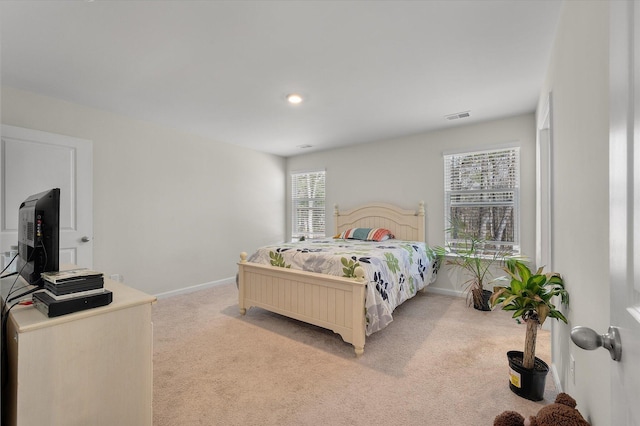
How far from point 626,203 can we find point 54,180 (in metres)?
3.95

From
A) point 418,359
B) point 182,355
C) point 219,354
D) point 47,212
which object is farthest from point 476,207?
point 47,212

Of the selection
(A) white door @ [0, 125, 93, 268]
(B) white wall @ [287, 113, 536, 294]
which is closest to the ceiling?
(B) white wall @ [287, 113, 536, 294]

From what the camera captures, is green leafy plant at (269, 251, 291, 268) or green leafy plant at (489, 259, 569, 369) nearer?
green leafy plant at (489, 259, 569, 369)

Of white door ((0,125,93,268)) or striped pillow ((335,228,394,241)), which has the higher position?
white door ((0,125,93,268))

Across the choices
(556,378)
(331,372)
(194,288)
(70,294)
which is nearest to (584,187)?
(556,378)

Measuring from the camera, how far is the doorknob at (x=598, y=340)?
0.59m

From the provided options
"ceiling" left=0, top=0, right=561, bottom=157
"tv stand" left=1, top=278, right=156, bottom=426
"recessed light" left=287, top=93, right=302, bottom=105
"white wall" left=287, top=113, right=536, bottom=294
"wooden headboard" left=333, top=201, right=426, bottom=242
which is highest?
"ceiling" left=0, top=0, right=561, bottom=157

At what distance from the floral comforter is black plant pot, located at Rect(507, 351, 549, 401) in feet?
3.08

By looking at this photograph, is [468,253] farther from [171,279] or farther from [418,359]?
[171,279]

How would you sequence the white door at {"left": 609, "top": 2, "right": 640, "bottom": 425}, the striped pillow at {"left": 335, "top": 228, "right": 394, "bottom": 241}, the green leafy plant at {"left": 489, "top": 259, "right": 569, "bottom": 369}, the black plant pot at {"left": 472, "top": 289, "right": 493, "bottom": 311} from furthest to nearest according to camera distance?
the striped pillow at {"left": 335, "top": 228, "right": 394, "bottom": 241} < the black plant pot at {"left": 472, "top": 289, "right": 493, "bottom": 311} < the green leafy plant at {"left": 489, "top": 259, "right": 569, "bottom": 369} < the white door at {"left": 609, "top": 2, "right": 640, "bottom": 425}

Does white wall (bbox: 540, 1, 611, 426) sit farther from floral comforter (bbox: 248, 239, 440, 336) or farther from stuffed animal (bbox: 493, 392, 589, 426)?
floral comforter (bbox: 248, 239, 440, 336)

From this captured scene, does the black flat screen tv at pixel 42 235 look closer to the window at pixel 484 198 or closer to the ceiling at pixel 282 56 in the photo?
the ceiling at pixel 282 56

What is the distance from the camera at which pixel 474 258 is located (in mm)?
3572

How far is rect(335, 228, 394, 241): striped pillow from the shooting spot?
13.8 feet
